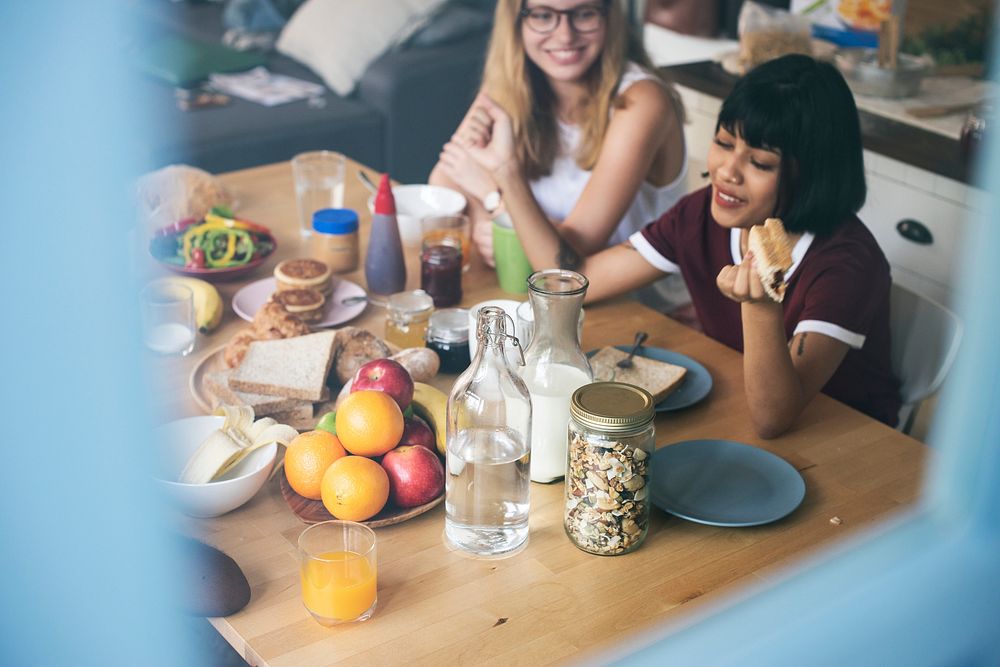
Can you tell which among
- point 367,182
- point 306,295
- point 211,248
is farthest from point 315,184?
point 306,295

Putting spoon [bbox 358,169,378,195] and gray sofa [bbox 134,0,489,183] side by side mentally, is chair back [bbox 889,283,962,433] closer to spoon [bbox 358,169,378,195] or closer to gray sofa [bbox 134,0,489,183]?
spoon [bbox 358,169,378,195]

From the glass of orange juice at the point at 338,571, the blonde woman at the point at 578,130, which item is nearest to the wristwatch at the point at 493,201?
the blonde woman at the point at 578,130

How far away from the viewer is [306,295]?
4.77ft

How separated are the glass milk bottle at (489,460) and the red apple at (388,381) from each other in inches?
4.8

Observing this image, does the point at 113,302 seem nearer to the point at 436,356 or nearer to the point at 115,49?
the point at 115,49

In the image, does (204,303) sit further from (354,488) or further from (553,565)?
(553,565)

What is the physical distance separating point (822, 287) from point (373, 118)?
2431mm

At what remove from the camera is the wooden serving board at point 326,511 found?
1006 millimetres

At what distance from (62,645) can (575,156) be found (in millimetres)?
1728

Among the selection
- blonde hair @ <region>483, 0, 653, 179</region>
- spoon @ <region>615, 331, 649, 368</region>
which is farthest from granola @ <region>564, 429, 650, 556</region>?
blonde hair @ <region>483, 0, 653, 179</region>

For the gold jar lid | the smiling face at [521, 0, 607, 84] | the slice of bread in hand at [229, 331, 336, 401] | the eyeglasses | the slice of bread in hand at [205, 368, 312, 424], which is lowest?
the slice of bread in hand at [205, 368, 312, 424]

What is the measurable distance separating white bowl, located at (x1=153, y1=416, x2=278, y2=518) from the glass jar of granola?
319mm

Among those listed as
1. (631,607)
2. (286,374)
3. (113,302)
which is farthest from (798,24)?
(113,302)

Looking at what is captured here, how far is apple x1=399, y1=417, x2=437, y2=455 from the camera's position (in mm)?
1070
